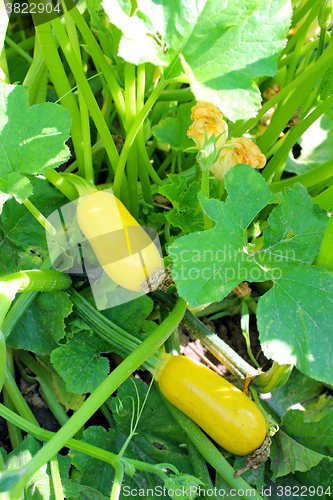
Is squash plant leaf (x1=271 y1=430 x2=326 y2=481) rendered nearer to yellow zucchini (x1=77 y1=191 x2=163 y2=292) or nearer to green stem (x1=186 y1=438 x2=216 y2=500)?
green stem (x1=186 y1=438 x2=216 y2=500)

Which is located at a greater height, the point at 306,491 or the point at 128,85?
the point at 128,85

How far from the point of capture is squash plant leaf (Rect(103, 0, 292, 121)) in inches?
32.4

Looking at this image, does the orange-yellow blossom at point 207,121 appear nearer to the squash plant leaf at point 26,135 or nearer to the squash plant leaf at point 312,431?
the squash plant leaf at point 26,135

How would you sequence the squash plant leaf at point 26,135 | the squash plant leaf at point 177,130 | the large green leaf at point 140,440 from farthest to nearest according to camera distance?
the squash plant leaf at point 177,130 < the large green leaf at point 140,440 < the squash plant leaf at point 26,135

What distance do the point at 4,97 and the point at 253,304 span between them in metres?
1.16

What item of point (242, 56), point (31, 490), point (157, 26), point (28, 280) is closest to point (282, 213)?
point (242, 56)

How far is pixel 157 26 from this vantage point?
0.83 m

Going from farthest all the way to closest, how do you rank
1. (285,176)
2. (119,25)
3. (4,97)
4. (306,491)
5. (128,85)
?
(285,176) → (306,491) → (128,85) → (4,97) → (119,25)

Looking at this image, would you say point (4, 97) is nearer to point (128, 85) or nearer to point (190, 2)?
point (128, 85)

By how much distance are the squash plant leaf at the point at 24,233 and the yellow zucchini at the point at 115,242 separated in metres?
0.20

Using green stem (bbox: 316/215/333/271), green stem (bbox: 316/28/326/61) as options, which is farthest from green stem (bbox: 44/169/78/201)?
green stem (bbox: 316/28/326/61)

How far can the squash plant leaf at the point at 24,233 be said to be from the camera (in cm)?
127

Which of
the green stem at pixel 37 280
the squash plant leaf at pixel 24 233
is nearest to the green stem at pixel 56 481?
the green stem at pixel 37 280

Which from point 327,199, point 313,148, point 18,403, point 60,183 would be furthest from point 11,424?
point 313,148
